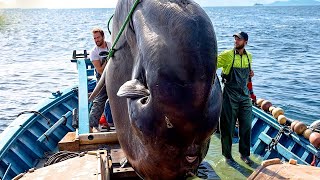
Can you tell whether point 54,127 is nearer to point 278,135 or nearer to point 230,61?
point 230,61

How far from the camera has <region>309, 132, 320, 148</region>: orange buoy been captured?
6.68 meters

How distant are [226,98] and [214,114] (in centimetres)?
495

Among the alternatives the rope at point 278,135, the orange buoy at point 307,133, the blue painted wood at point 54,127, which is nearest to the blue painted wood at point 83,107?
the blue painted wood at point 54,127

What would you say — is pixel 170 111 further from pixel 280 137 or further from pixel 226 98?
pixel 280 137

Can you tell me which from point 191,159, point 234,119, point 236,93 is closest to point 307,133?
point 234,119

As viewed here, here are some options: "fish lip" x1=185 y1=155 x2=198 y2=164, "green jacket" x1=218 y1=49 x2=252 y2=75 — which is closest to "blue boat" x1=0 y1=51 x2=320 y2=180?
"green jacket" x1=218 y1=49 x2=252 y2=75

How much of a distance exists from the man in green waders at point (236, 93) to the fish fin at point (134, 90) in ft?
15.4

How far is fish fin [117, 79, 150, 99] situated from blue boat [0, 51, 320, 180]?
4046 millimetres

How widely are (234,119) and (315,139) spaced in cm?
133

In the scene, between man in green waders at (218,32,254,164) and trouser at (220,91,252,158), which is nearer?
man in green waders at (218,32,254,164)

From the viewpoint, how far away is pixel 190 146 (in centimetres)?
194

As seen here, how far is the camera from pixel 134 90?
2.01 metres

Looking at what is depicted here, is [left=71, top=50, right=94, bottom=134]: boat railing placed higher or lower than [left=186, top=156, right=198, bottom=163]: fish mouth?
lower

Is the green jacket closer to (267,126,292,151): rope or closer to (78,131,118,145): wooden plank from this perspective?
(267,126,292,151): rope
